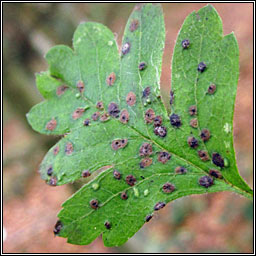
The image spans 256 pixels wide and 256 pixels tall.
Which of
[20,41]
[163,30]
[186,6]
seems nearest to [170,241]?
[20,41]

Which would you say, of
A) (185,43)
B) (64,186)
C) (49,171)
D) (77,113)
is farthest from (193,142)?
(64,186)

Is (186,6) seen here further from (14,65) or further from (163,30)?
(163,30)

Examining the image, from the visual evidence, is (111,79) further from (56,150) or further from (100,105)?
(56,150)

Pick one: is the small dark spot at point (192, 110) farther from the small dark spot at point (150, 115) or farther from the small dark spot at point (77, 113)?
the small dark spot at point (77, 113)

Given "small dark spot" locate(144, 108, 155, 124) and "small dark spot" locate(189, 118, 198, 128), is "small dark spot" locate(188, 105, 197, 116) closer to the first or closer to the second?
"small dark spot" locate(189, 118, 198, 128)

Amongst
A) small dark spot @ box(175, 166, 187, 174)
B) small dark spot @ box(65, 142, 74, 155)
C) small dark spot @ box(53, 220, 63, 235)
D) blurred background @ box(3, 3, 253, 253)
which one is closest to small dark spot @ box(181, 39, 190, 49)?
blurred background @ box(3, 3, 253, 253)

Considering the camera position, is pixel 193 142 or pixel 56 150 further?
pixel 56 150

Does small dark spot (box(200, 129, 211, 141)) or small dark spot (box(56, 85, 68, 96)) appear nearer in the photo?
small dark spot (box(200, 129, 211, 141))
